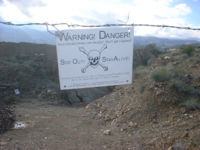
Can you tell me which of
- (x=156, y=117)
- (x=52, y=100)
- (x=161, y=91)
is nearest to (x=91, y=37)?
(x=156, y=117)

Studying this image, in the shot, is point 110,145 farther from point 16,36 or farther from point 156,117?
point 16,36

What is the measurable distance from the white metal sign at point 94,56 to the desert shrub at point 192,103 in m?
2.70

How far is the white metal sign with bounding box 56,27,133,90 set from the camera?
110 inches

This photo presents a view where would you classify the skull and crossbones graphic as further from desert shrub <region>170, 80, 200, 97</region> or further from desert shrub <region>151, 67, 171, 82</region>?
desert shrub <region>151, 67, 171, 82</region>

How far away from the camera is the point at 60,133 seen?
4402 mm

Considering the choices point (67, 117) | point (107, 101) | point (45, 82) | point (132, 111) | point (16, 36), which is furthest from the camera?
point (16, 36)

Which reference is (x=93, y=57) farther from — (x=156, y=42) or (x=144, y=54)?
(x=156, y=42)

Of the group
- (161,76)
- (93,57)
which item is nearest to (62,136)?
(93,57)

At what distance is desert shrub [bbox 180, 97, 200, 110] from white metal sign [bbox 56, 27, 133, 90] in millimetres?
2699

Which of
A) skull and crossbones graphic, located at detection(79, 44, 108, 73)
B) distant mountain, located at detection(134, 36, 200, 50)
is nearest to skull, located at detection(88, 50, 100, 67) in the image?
skull and crossbones graphic, located at detection(79, 44, 108, 73)

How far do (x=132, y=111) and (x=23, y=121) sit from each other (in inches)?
125

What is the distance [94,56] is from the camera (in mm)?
2908

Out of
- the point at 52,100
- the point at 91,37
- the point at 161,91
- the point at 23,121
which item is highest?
the point at 91,37

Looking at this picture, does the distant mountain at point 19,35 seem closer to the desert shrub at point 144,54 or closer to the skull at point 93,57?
the desert shrub at point 144,54
